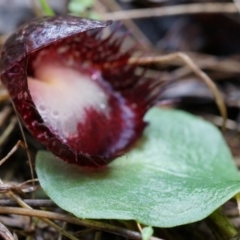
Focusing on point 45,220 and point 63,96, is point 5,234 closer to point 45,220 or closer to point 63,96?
point 45,220

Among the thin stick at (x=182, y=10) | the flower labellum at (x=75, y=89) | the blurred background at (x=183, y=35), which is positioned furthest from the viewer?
the thin stick at (x=182, y=10)

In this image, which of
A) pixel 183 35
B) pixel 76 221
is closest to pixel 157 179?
pixel 76 221

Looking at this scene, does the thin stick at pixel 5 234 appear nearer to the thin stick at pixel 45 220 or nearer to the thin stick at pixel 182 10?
the thin stick at pixel 45 220

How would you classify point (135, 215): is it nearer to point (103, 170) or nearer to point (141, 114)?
point (103, 170)

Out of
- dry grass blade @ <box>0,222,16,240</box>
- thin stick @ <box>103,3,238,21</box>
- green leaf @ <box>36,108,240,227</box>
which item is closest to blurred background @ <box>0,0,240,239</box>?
thin stick @ <box>103,3,238,21</box>

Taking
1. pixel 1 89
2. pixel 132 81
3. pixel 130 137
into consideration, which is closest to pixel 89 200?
pixel 130 137

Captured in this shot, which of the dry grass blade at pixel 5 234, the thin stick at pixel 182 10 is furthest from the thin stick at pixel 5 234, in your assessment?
the thin stick at pixel 182 10

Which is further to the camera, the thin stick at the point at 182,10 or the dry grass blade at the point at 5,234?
the thin stick at the point at 182,10
